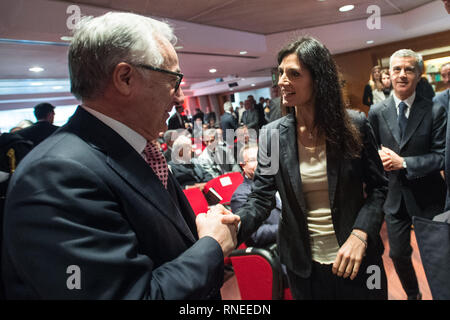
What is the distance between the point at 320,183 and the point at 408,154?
4.04 feet

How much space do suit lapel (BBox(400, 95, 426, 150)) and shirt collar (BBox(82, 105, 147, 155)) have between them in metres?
2.08

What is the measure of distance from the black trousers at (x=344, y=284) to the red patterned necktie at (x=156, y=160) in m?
0.94

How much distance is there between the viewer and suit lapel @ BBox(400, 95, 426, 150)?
2.12 meters

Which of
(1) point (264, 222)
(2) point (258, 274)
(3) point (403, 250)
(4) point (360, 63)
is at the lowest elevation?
(3) point (403, 250)

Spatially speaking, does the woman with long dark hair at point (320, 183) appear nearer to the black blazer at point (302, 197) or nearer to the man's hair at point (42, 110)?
the black blazer at point (302, 197)

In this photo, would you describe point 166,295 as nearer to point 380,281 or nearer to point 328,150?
point 328,150

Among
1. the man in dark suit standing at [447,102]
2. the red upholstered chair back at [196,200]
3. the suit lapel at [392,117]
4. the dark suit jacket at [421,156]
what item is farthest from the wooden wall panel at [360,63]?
the red upholstered chair back at [196,200]

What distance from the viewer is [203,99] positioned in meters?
20.7

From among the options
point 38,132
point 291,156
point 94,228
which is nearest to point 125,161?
point 94,228

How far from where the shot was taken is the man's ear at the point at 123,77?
2.57 feet

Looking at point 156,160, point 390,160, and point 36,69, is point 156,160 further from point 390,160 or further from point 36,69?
point 36,69

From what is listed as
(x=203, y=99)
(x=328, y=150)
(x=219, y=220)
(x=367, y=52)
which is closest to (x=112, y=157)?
(x=219, y=220)

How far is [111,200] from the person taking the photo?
27.4 inches
